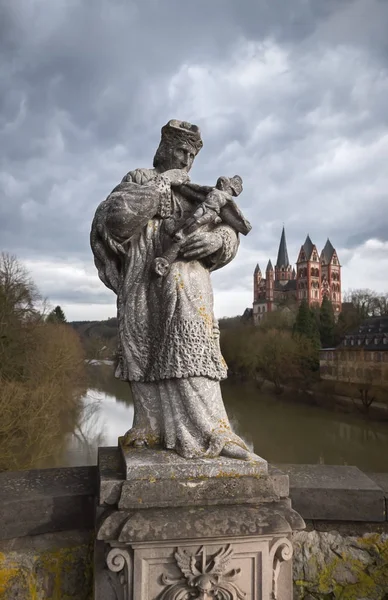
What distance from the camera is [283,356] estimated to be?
3391cm

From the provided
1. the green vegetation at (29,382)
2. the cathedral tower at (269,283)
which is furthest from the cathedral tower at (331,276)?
the green vegetation at (29,382)

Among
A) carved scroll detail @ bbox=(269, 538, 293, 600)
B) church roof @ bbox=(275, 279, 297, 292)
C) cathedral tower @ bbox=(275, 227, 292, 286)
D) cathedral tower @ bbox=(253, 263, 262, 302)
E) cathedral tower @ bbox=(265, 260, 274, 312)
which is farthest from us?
cathedral tower @ bbox=(275, 227, 292, 286)

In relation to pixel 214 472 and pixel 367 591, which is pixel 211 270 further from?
pixel 367 591

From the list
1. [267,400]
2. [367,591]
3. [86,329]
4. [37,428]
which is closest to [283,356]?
[267,400]

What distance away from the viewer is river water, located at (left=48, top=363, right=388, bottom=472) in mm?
17141

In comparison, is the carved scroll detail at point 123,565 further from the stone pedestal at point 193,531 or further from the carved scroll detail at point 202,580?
the carved scroll detail at point 202,580

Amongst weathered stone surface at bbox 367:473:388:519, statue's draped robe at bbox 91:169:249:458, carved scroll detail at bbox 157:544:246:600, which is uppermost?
statue's draped robe at bbox 91:169:249:458

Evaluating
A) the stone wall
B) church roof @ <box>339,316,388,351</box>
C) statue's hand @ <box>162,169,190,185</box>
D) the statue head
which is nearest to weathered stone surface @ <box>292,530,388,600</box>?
the stone wall

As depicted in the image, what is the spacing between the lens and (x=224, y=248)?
9.29ft

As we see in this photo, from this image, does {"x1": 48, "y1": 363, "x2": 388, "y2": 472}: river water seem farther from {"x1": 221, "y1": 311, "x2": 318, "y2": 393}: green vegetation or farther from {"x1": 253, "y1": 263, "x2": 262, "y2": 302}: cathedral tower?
{"x1": 253, "y1": 263, "x2": 262, "y2": 302}: cathedral tower

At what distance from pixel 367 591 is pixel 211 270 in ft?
7.16

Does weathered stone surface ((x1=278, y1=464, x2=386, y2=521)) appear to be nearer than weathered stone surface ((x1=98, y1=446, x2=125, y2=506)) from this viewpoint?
No

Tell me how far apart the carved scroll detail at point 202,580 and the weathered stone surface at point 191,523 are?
115 millimetres

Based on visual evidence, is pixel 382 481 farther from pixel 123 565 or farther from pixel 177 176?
pixel 177 176
